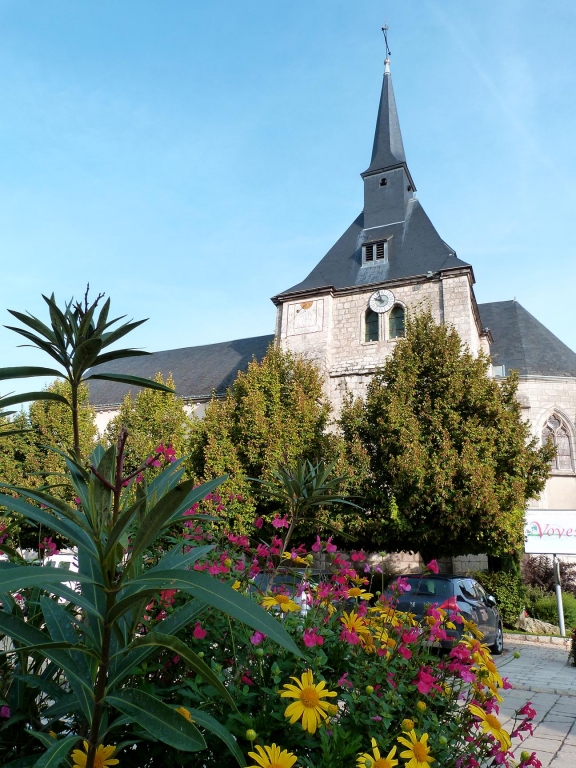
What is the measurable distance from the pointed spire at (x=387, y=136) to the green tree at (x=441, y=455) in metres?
11.7

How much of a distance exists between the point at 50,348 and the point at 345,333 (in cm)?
2130

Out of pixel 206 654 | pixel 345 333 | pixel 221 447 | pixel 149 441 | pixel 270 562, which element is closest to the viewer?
pixel 206 654

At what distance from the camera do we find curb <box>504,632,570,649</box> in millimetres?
13167

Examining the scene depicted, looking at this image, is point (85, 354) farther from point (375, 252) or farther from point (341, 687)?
point (375, 252)

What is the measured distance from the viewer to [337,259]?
25.5m

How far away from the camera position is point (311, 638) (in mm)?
2039

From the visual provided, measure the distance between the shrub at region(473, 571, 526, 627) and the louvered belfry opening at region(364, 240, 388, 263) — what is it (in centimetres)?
1318

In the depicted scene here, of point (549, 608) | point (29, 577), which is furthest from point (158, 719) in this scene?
point (549, 608)

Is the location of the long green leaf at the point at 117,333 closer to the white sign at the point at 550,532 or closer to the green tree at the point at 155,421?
the white sign at the point at 550,532

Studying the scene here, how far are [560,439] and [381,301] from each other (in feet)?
32.3

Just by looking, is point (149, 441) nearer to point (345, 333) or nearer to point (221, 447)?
point (221, 447)

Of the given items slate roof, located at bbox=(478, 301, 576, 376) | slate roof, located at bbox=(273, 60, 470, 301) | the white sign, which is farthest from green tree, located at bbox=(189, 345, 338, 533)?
slate roof, located at bbox=(478, 301, 576, 376)

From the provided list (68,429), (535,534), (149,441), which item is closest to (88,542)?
(535,534)

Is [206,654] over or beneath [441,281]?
→ beneath
